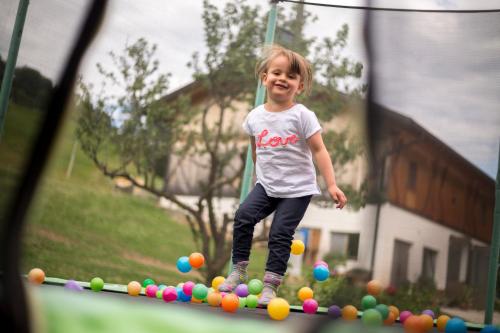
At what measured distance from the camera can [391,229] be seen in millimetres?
1714

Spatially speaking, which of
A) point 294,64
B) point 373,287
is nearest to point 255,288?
point 294,64

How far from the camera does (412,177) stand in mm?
1510

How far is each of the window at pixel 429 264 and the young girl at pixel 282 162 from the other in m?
0.52

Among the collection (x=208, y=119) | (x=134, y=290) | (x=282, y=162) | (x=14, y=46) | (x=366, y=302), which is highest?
(x=208, y=119)

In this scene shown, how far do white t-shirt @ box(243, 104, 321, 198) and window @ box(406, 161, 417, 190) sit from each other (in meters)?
0.36

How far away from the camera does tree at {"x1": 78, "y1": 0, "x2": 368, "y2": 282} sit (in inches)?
134

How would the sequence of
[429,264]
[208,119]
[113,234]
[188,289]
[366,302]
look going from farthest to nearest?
[113,234]
[208,119]
[429,264]
[188,289]
[366,302]

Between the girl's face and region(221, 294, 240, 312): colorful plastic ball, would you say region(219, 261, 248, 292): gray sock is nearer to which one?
region(221, 294, 240, 312): colorful plastic ball

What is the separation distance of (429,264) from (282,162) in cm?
71

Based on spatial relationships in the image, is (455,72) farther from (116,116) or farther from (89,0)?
(116,116)

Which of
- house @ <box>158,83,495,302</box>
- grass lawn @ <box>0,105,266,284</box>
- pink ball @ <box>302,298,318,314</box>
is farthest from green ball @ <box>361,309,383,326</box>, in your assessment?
grass lawn @ <box>0,105,266,284</box>

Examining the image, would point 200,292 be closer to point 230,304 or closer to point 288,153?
point 230,304

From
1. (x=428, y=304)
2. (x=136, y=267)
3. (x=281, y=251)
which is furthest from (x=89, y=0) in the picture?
(x=136, y=267)

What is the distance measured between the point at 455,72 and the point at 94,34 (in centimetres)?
162
